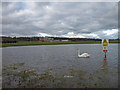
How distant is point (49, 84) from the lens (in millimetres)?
6711

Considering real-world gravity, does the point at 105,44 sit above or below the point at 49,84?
above

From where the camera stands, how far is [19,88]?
6.25 meters

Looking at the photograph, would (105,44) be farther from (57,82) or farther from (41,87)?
(41,87)

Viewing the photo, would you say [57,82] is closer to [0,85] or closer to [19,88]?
[19,88]

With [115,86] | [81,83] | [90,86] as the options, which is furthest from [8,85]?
[115,86]

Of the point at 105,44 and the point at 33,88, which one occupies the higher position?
the point at 105,44

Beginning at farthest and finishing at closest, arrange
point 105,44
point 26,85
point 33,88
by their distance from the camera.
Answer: point 105,44 → point 26,85 → point 33,88

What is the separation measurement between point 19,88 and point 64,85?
2404 mm

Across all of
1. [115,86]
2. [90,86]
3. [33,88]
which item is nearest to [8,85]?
[33,88]

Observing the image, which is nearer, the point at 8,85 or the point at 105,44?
the point at 8,85

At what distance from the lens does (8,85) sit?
6.70m

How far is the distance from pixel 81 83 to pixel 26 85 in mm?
3101

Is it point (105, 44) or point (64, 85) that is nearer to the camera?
point (64, 85)

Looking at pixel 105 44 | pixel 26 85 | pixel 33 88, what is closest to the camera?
pixel 33 88
